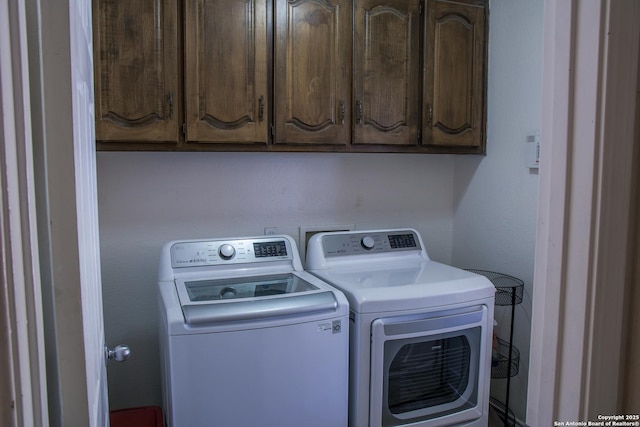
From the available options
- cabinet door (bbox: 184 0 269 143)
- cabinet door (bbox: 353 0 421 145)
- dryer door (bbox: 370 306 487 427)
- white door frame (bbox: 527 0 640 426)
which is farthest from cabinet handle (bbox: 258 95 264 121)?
white door frame (bbox: 527 0 640 426)

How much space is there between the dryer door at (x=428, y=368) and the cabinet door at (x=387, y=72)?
86 centimetres

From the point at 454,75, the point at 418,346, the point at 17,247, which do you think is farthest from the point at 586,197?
the point at 454,75

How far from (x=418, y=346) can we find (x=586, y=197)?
1365mm

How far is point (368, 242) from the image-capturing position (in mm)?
2258

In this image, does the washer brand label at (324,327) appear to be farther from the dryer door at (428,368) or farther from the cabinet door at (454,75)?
the cabinet door at (454,75)

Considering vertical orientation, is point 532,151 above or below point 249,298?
above

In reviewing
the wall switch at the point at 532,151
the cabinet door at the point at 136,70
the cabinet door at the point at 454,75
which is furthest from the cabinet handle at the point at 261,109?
the wall switch at the point at 532,151

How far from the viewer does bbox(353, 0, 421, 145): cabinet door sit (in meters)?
2.09

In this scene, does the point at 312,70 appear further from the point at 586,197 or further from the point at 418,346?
the point at 586,197

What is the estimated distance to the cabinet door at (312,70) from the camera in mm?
1965

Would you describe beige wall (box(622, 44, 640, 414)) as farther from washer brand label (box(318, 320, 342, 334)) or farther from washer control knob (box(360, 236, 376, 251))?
washer control knob (box(360, 236, 376, 251))

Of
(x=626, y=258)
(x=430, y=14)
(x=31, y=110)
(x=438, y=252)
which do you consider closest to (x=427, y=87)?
(x=430, y=14)

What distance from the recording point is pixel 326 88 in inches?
80.3

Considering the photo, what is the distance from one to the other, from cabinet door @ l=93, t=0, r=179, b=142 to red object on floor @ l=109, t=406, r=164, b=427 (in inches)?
43.4
